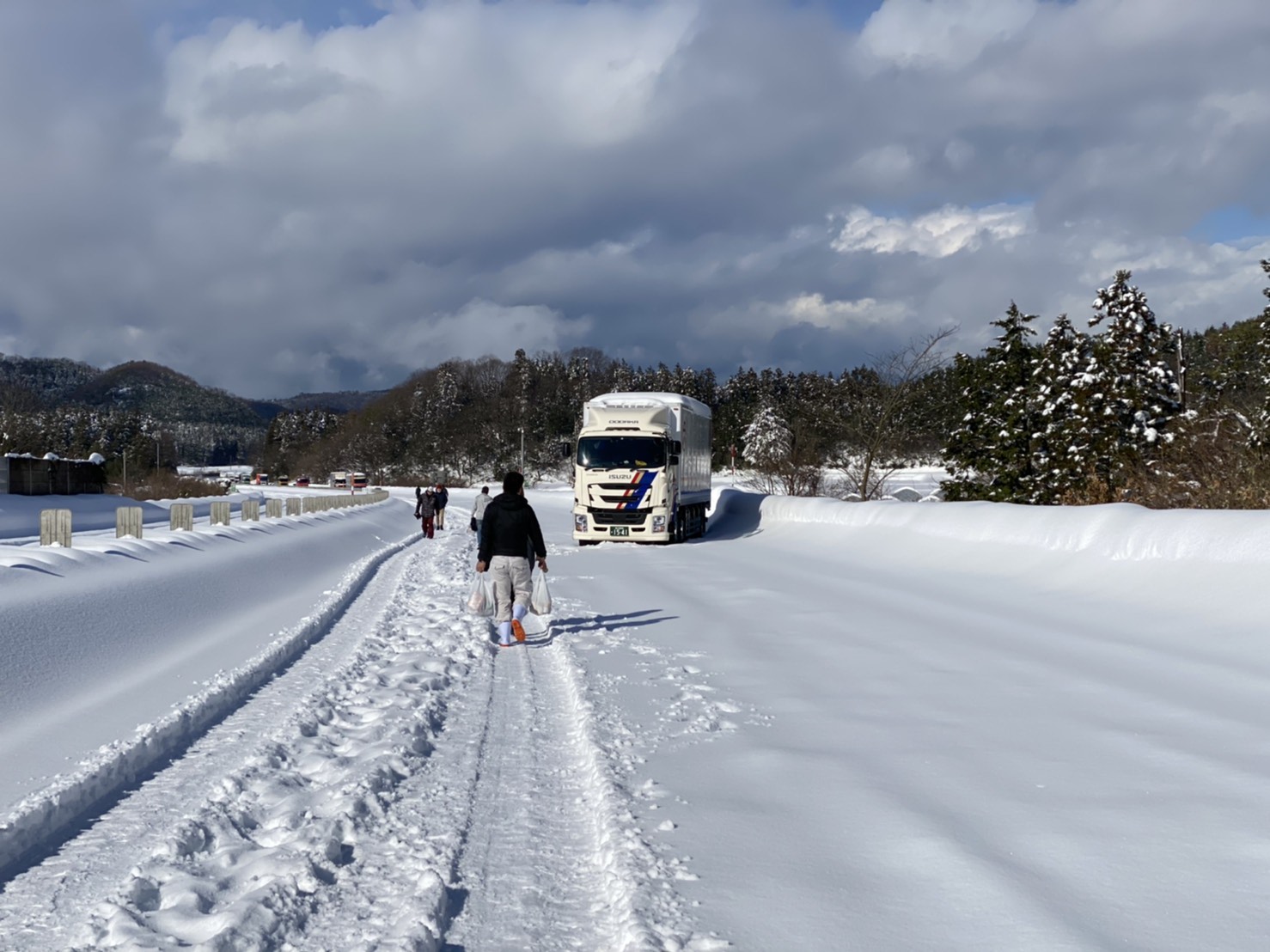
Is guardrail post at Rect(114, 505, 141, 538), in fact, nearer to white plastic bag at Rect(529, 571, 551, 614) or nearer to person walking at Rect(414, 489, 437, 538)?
white plastic bag at Rect(529, 571, 551, 614)

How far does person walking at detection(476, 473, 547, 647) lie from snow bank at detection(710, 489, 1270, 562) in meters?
8.17

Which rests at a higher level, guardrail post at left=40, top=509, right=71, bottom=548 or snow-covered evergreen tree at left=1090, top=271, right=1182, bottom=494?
snow-covered evergreen tree at left=1090, top=271, right=1182, bottom=494

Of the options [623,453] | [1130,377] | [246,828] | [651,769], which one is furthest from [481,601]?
[1130,377]

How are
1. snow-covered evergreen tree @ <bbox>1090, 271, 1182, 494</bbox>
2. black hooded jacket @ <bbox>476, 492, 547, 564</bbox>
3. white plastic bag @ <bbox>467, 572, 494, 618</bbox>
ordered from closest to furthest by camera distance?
1. black hooded jacket @ <bbox>476, 492, 547, 564</bbox>
2. white plastic bag @ <bbox>467, 572, 494, 618</bbox>
3. snow-covered evergreen tree @ <bbox>1090, 271, 1182, 494</bbox>

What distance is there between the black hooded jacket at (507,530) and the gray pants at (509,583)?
0.09m

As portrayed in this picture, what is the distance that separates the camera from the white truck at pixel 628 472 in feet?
83.8

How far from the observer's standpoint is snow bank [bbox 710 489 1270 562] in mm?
11906

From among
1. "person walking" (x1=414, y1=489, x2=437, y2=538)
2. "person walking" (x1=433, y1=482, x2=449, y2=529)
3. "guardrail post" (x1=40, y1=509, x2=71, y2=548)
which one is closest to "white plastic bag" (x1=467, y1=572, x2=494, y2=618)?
"guardrail post" (x1=40, y1=509, x2=71, y2=548)

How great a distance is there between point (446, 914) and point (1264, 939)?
3.14m

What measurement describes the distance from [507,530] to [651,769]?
544 cm

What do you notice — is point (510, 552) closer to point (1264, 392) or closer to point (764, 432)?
point (1264, 392)

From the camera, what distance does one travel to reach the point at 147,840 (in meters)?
4.83

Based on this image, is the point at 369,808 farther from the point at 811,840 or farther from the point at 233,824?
the point at 811,840

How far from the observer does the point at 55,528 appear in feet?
59.3
